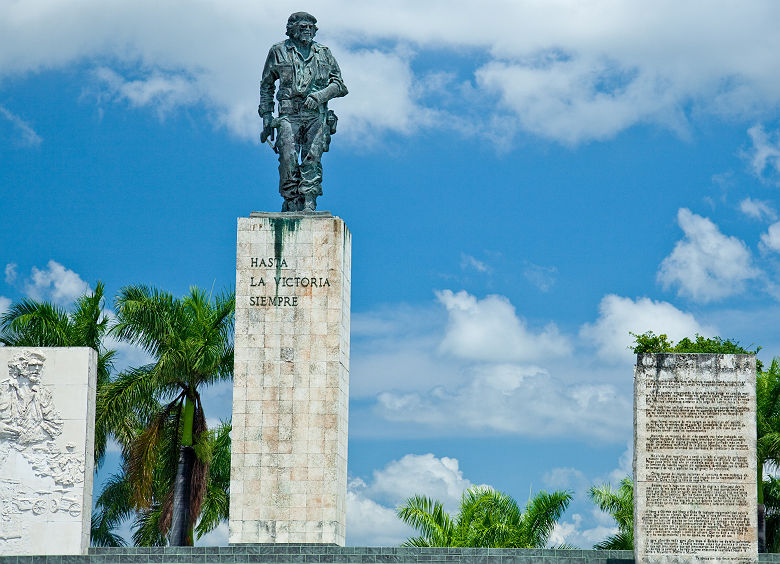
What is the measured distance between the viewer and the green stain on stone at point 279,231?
27656mm

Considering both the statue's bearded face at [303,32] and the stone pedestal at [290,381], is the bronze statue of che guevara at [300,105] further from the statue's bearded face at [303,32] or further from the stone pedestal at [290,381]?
the stone pedestal at [290,381]

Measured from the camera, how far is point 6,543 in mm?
26047

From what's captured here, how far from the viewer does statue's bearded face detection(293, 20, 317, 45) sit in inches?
1138

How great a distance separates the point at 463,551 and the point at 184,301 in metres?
12.6

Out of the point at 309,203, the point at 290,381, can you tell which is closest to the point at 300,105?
the point at 309,203

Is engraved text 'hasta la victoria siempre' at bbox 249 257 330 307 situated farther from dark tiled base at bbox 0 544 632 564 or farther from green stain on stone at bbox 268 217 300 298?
dark tiled base at bbox 0 544 632 564

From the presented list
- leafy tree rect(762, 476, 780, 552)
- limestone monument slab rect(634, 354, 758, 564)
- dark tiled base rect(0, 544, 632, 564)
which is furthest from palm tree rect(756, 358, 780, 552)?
dark tiled base rect(0, 544, 632, 564)

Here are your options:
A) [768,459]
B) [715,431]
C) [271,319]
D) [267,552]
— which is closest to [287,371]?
[271,319]

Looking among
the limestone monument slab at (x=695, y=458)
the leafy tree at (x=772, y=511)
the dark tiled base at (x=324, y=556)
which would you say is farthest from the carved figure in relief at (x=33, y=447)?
the leafy tree at (x=772, y=511)

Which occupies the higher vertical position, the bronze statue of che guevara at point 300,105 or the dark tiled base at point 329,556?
the bronze statue of che guevara at point 300,105

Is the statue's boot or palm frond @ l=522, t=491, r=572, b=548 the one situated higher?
the statue's boot

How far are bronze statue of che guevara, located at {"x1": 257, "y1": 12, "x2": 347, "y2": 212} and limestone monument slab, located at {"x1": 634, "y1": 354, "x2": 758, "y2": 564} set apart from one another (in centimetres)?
761

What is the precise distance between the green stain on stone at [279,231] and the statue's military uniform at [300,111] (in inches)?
28.4

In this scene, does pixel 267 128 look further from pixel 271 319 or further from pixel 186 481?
pixel 186 481
